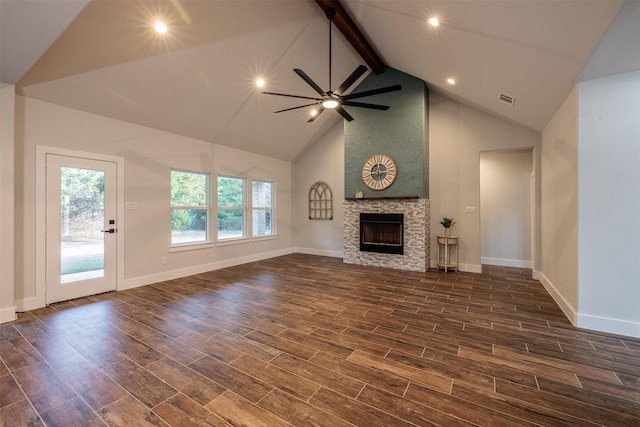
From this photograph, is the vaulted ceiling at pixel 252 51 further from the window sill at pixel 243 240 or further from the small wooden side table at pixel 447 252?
the small wooden side table at pixel 447 252

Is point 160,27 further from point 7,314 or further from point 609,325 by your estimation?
point 609,325

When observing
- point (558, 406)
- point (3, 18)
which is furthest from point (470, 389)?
point (3, 18)

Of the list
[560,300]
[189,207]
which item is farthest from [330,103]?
[560,300]

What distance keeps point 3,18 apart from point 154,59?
5.31 feet

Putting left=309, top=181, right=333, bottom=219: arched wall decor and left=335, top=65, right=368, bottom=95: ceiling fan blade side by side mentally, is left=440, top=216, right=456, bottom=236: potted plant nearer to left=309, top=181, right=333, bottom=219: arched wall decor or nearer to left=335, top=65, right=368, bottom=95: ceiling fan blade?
left=309, top=181, right=333, bottom=219: arched wall decor

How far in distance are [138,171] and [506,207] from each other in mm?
7421

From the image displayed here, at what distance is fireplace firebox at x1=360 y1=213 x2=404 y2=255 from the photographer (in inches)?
230

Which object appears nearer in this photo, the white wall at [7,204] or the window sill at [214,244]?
the white wall at [7,204]

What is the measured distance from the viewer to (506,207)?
6027 millimetres

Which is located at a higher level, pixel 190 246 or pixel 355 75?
pixel 355 75

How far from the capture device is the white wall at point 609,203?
2754 millimetres

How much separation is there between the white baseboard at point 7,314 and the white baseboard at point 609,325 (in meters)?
6.50

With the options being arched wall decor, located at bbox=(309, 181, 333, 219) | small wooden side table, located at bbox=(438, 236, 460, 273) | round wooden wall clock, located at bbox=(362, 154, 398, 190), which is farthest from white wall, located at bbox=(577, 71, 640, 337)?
arched wall decor, located at bbox=(309, 181, 333, 219)

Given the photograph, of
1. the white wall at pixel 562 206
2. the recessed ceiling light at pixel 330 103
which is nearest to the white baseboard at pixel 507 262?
the white wall at pixel 562 206
